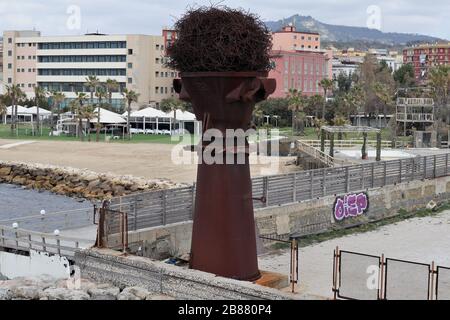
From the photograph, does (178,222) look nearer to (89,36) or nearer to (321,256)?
(321,256)

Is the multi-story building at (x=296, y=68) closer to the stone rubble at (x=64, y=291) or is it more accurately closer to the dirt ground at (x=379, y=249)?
the dirt ground at (x=379, y=249)

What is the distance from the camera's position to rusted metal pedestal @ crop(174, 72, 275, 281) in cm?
1381

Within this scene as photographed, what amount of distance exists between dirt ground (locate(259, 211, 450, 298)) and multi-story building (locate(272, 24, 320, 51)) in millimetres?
112221

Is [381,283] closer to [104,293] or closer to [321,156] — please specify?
[104,293]

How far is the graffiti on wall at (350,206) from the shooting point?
24.1 meters

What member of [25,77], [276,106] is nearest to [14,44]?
[25,77]

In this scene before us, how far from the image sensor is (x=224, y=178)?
46.0 ft

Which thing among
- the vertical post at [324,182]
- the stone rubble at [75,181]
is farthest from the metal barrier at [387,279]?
the stone rubble at [75,181]

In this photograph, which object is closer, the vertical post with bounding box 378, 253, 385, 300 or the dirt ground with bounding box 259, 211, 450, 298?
the vertical post with bounding box 378, 253, 385, 300

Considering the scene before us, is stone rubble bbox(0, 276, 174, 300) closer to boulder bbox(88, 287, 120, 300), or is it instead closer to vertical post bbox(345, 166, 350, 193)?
boulder bbox(88, 287, 120, 300)

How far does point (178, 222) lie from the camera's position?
61.1 feet

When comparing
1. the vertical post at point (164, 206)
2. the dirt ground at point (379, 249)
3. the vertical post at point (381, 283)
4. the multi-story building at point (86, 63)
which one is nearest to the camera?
the vertical post at point (381, 283)

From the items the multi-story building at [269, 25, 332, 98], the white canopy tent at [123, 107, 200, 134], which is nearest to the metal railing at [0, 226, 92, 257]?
the white canopy tent at [123, 107, 200, 134]

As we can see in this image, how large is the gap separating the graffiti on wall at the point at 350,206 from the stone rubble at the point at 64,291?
35.8ft
